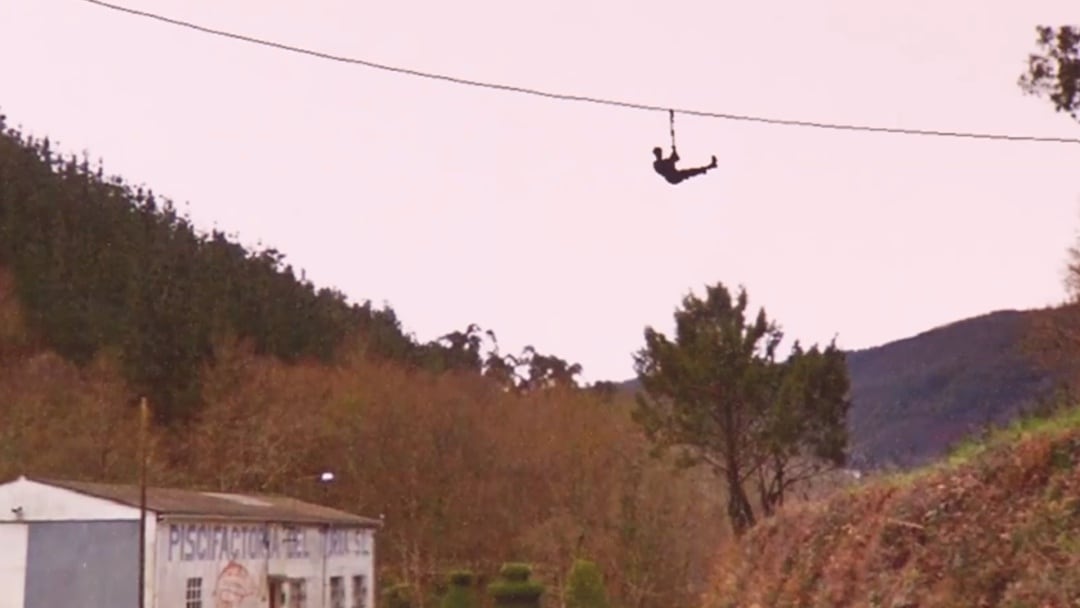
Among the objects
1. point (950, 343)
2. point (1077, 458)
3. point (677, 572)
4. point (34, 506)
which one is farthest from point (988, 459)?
point (677, 572)

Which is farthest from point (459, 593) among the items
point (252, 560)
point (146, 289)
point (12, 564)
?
point (146, 289)

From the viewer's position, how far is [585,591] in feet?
129

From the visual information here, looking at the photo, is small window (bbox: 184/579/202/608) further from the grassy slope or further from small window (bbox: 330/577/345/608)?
the grassy slope

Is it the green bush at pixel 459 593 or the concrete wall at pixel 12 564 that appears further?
the green bush at pixel 459 593

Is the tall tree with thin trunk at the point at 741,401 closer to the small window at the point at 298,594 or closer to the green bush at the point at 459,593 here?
the small window at the point at 298,594

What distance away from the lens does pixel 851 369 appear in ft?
109

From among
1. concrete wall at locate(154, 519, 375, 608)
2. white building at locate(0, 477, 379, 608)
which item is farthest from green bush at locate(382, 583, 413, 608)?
white building at locate(0, 477, 379, 608)

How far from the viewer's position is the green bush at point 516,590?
4266cm

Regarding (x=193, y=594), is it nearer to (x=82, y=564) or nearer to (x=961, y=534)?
(x=82, y=564)

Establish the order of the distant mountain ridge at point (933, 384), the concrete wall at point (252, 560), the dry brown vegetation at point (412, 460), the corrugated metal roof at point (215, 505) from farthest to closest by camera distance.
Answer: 1. the dry brown vegetation at point (412, 460)
2. the corrugated metal roof at point (215, 505)
3. the concrete wall at point (252, 560)
4. the distant mountain ridge at point (933, 384)

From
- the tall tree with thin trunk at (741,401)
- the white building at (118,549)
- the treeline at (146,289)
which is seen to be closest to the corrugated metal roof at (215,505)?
the white building at (118,549)

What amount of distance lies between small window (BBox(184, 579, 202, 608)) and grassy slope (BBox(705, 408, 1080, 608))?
22.5 meters

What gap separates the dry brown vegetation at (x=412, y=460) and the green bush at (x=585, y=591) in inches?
191

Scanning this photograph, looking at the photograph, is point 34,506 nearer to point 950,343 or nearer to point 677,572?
point 677,572
